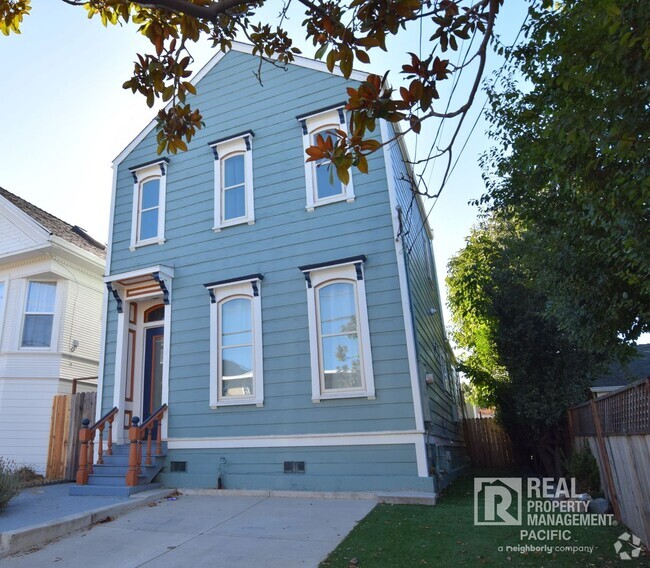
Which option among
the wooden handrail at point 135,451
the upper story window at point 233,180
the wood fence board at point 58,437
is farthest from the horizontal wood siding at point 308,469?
the upper story window at point 233,180

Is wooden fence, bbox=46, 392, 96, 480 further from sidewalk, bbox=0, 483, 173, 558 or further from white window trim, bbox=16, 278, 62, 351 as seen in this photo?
white window trim, bbox=16, 278, 62, 351

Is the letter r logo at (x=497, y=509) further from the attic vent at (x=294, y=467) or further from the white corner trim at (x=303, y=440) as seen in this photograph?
the attic vent at (x=294, y=467)

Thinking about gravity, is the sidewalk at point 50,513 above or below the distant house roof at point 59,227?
below

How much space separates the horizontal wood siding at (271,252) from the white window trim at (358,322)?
114mm

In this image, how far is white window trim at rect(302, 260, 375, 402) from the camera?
7914 millimetres

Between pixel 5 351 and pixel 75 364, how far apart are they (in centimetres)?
161

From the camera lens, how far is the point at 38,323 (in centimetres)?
1259

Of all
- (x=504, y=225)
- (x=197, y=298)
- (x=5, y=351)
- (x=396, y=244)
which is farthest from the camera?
(x=504, y=225)

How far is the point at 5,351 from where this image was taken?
12125 millimetres

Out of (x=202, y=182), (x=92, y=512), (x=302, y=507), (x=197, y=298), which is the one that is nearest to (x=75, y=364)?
(x=197, y=298)

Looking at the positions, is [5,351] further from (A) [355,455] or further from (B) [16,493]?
(A) [355,455]

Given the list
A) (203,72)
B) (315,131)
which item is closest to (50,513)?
(315,131)

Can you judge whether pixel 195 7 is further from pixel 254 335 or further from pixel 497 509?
pixel 497 509

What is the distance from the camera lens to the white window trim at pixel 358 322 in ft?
26.0
